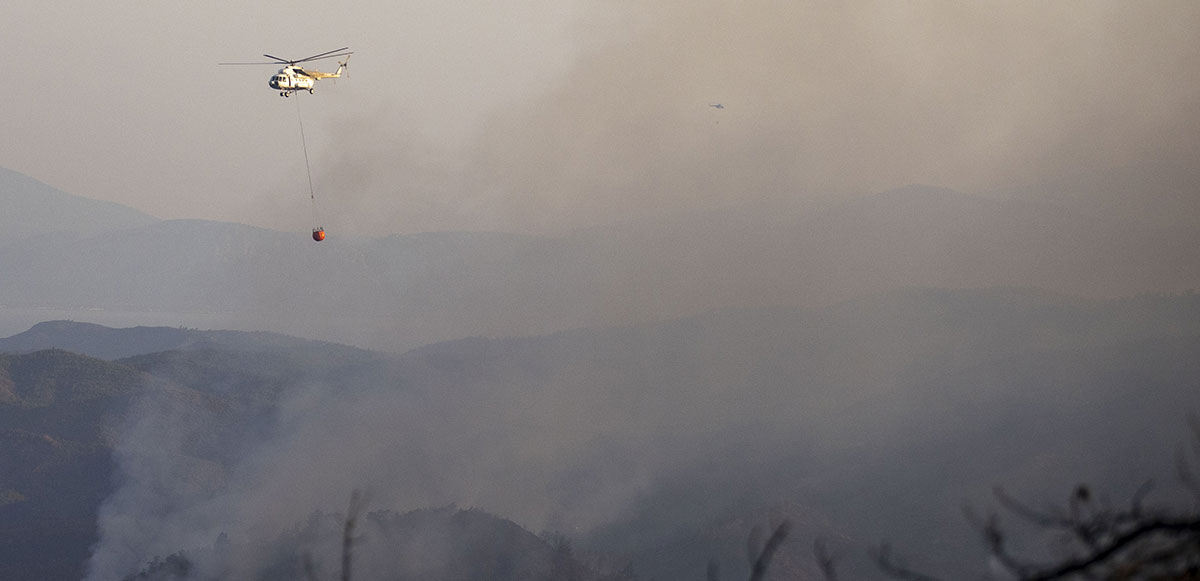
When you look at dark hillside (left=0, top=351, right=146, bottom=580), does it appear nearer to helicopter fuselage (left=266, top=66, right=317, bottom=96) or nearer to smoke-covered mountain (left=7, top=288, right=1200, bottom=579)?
smoke-covered mountain (left=7, top=288, right=1200, bottom=579)

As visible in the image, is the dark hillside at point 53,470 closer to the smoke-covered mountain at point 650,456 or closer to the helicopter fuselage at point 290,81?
the smoke-covered mountain at point 650,456

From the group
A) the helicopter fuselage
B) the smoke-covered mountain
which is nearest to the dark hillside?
the smoke-covered mountain

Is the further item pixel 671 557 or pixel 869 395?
pixel 869 395

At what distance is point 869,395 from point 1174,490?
68625 mm

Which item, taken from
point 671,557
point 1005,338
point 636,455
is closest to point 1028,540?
point 671,557

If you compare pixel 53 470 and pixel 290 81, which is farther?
pixel 53 470

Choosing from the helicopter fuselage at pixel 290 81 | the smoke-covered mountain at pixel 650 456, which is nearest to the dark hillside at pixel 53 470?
the smoke-covered mountain at pixel 650 456

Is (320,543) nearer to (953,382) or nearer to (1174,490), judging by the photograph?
(1174,490)

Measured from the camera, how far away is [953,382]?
168 meters

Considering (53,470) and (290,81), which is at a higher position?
(53,470)

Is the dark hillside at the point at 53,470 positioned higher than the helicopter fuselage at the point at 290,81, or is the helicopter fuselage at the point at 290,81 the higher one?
the dark hillside at the point at 53,470

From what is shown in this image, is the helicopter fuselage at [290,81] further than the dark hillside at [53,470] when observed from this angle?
No

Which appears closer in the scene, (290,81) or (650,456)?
(290,81)

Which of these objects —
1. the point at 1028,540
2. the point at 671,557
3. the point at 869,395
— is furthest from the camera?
the point at 869,395
